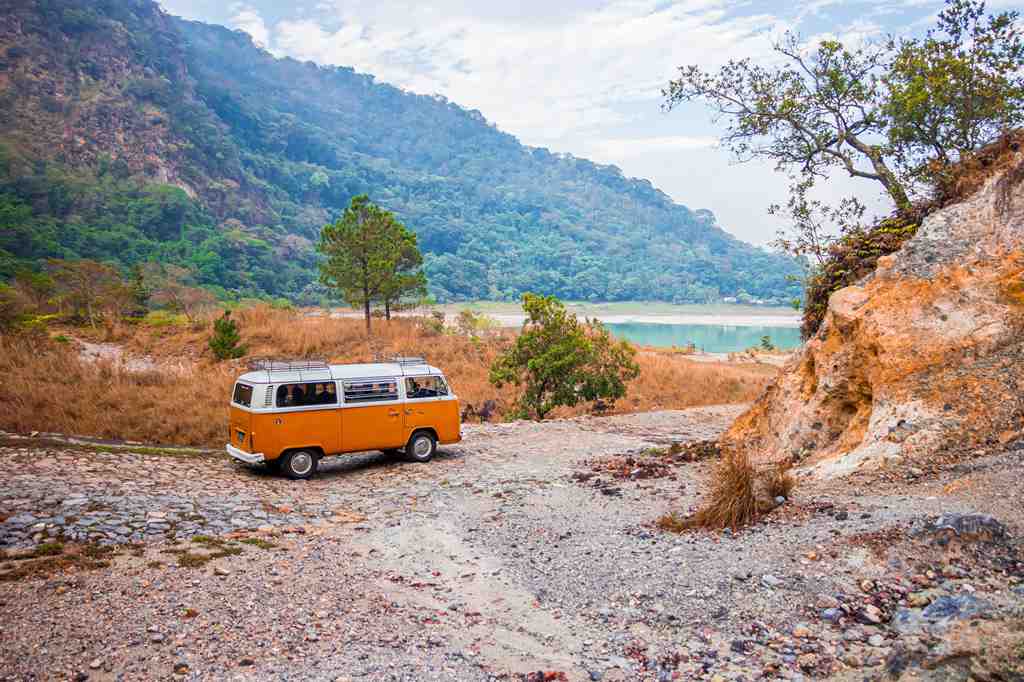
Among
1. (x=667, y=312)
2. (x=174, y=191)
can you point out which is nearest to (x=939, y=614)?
(x=174, y=191)

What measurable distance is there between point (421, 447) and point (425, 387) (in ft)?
4.19

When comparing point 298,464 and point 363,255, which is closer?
point 298,464

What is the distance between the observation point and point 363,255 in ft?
131

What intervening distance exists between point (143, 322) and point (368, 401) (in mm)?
37093

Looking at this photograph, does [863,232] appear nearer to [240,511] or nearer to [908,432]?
[908,432]

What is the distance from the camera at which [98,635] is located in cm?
566

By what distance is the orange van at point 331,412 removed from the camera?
12195mm

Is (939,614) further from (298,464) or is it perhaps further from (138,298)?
(138,298)

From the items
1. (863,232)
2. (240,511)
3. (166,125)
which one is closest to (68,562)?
(240,511)

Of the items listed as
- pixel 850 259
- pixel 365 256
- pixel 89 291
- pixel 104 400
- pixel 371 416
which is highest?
pixel 365 256

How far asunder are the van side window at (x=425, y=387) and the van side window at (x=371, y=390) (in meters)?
0.33

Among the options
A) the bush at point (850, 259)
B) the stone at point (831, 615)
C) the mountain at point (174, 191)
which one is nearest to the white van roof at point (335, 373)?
the bush at point (850, 259)

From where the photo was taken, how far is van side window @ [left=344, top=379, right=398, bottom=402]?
13.0 metres

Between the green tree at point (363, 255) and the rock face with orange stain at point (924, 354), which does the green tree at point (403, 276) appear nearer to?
the green tree at point (363, 255)
